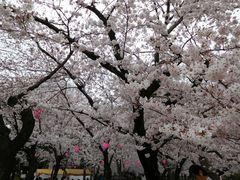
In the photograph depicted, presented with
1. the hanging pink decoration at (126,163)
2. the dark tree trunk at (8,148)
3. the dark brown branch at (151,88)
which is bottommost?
the dark tree trunk at (8,148)

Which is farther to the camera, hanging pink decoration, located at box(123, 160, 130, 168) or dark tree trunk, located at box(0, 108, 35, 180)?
hanging pink decoration, located at box(123, 160, 130, 168)

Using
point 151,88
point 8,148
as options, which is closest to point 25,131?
point 8,148

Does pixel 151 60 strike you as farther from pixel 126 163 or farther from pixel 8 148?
pixel 126 163

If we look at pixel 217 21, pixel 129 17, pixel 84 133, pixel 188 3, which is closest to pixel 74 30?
pixel 129 17

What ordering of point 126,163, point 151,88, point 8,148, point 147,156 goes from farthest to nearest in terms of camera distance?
point 126,163, point 147,156, point 151,88, point 8,148

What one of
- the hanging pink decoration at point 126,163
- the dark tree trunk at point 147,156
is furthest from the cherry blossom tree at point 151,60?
the hanging pink decoration at point 126,163

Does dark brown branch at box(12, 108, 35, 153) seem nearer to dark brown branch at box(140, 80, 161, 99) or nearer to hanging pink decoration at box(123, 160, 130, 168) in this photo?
dark brown branch at box(140, 80, 161, 99)

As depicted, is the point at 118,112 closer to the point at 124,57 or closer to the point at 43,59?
the point at 124,57

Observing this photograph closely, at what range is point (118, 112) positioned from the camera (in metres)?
9.20

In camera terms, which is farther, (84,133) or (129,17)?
(84,133)

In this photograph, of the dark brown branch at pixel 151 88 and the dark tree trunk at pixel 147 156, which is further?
the dark tree trunk at pixel 147 156

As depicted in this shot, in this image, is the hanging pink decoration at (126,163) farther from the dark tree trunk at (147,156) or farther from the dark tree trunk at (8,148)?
the dark tree trunk at (8,148)

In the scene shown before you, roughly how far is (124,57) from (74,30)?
1614 millimetres

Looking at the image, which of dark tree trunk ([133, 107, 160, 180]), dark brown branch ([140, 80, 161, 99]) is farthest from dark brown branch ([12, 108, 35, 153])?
dark brown branch ([140, 80, 161, 99])
